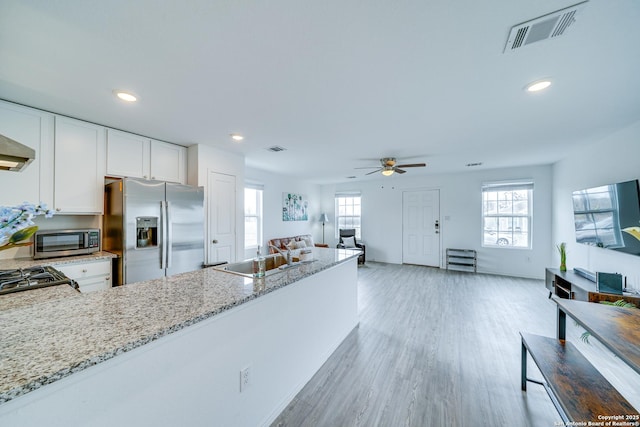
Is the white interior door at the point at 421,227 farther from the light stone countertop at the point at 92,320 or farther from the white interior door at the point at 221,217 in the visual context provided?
the light stone countertop at the point at 92,320

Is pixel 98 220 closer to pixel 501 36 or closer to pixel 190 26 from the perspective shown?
pixel 190 26

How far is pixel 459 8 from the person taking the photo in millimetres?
1239

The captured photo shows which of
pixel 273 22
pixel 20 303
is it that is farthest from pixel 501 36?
pixel 20 303

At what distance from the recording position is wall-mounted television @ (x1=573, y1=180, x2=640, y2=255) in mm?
2594

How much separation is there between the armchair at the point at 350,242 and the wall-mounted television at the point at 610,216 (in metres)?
4.17

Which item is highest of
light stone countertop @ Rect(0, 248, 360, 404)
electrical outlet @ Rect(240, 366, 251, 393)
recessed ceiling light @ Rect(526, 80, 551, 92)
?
recessed ceiling light @ Rect(526, 80, 551, 92)

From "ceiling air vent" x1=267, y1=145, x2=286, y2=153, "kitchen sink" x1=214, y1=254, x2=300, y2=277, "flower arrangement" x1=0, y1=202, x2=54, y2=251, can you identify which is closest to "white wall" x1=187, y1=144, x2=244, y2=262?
"ceiling air vent" x1=267, y1=145, x2=286, y2=153

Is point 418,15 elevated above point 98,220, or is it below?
above

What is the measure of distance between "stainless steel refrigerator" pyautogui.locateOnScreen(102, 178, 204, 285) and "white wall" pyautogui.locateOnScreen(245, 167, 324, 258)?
204cm

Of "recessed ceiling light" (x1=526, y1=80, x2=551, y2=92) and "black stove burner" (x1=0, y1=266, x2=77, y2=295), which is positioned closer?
"black stove burner" (x1=0, y1=266, x2=77, y2=295)

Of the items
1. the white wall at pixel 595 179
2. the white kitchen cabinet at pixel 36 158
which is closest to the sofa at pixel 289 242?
the white kitchen cabinet at pixel 36 158

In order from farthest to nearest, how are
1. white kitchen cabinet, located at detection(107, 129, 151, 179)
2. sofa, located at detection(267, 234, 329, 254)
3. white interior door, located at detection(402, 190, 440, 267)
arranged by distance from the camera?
1. white interior door, located at detection(402, 190, 440, 267)
2. sofa, located at detection(267, 234, 329, 254)
3. white kitchen cabinet, located at detection(107, 129, 151, 179)

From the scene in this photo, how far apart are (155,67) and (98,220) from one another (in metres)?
2.28

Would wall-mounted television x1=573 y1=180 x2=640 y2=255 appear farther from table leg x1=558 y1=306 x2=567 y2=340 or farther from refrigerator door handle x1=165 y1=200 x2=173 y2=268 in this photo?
refrigerator door handle x1=165 y1=200 x2=173 y2=268
